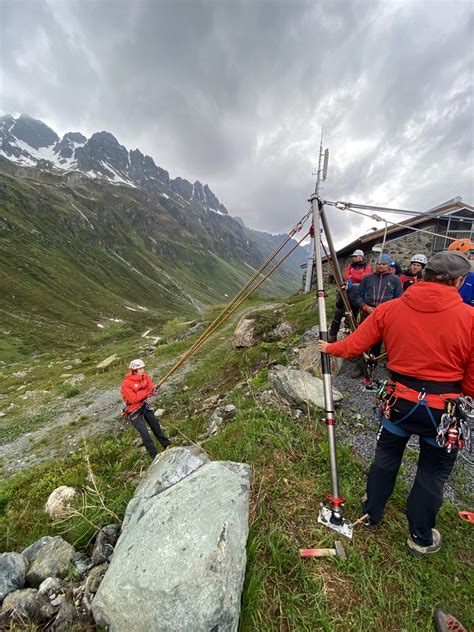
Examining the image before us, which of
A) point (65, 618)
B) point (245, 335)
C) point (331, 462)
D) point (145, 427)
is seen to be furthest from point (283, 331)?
point (65, 618)

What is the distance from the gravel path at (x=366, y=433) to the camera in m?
4.25

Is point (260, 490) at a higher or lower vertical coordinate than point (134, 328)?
higher

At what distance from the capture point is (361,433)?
531cm

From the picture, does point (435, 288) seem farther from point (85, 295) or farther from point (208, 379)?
point (85, 295)

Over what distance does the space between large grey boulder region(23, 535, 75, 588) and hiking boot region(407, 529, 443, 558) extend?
13.7 ft

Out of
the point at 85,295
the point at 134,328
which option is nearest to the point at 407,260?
the point at 134,328

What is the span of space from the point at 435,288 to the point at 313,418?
3.64m

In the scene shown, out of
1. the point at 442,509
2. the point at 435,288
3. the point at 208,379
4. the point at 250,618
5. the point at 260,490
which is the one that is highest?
the point at 435,288

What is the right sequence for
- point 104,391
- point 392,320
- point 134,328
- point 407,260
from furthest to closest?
point 134,328 < point 407,260 < point 104,391 < point 392,320

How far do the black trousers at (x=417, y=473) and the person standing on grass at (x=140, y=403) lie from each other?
5.35 meters

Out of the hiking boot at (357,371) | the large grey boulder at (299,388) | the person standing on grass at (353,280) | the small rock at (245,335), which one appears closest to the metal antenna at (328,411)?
the large grey boulder at (299,388)

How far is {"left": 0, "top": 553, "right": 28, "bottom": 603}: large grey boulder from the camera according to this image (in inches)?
115

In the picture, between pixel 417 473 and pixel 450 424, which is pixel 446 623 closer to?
pixel 417 473

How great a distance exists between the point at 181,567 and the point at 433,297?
3.75 metres
